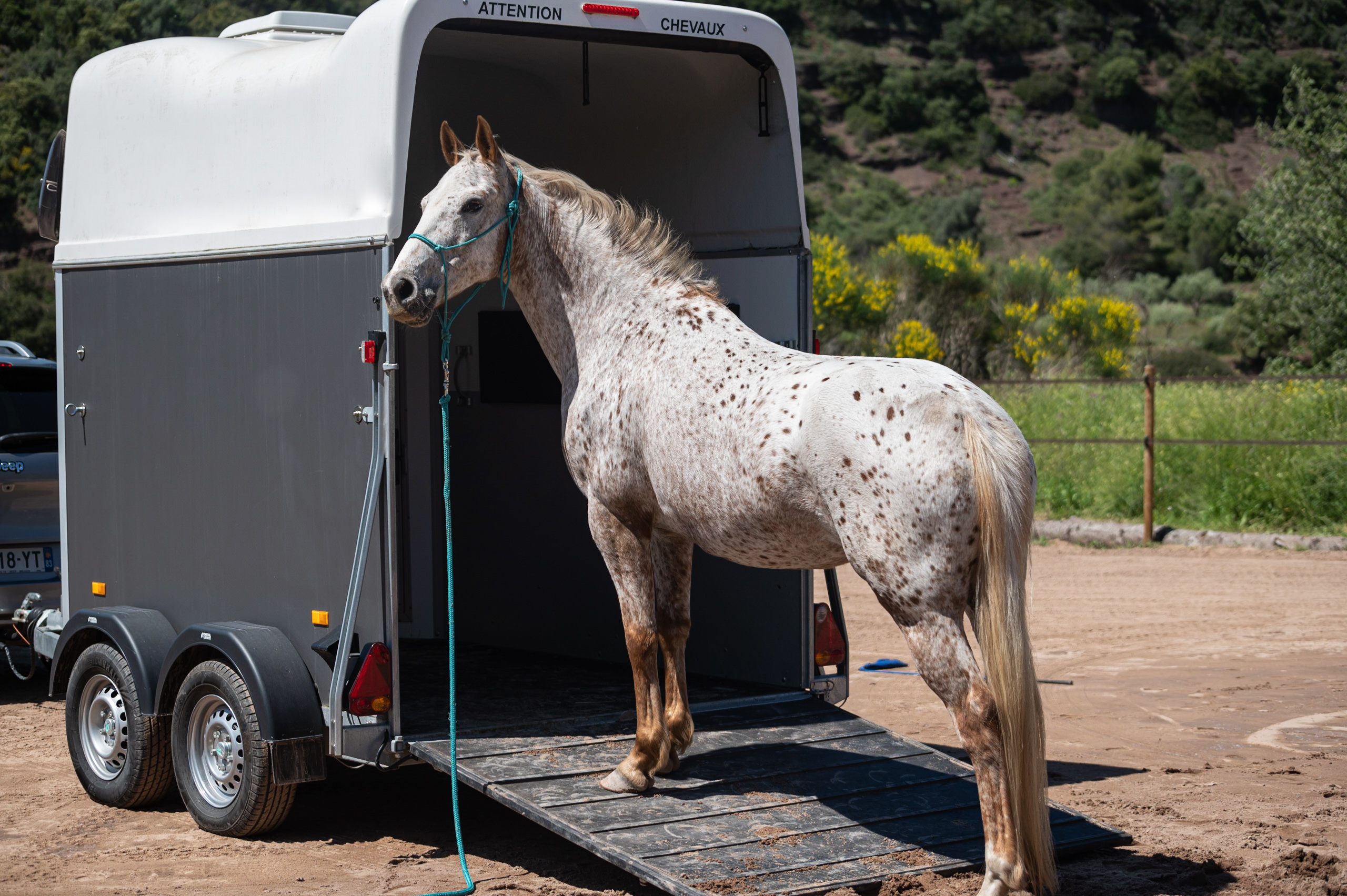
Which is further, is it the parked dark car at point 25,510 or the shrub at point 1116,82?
the shrub at point 1116,82

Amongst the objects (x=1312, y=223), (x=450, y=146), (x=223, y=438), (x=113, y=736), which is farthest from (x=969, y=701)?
(x=1312, y=223)

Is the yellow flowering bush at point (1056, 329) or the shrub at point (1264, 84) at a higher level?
the shrub at point (1264, 84)

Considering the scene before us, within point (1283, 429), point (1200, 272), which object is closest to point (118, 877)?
point (1283, 429)

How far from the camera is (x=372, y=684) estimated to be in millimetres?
4504

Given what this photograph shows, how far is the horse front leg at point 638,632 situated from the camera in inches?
177

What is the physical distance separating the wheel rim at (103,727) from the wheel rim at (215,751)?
0.43 meters

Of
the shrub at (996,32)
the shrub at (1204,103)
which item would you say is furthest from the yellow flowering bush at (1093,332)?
the shrub at (996,32)

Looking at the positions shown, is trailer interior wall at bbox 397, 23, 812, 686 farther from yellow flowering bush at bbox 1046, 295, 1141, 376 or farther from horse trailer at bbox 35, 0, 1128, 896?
yellow flowering bush at bbox 1046, 295, 1141, 376

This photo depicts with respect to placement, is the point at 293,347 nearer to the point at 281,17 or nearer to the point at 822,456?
the point at 281,17

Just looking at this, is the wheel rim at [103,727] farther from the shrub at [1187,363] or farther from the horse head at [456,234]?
the shrub at [1187,363]

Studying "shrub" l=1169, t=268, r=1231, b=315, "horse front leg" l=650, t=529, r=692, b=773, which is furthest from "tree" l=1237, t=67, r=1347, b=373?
"shrub" l=1169, t=268, r=1231, b=315

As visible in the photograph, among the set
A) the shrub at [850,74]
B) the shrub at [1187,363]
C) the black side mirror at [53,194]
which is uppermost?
the shrub at [850,74]

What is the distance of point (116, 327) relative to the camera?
5535mm

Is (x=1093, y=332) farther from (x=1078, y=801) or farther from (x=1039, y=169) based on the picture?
(x=1039, y=169)
